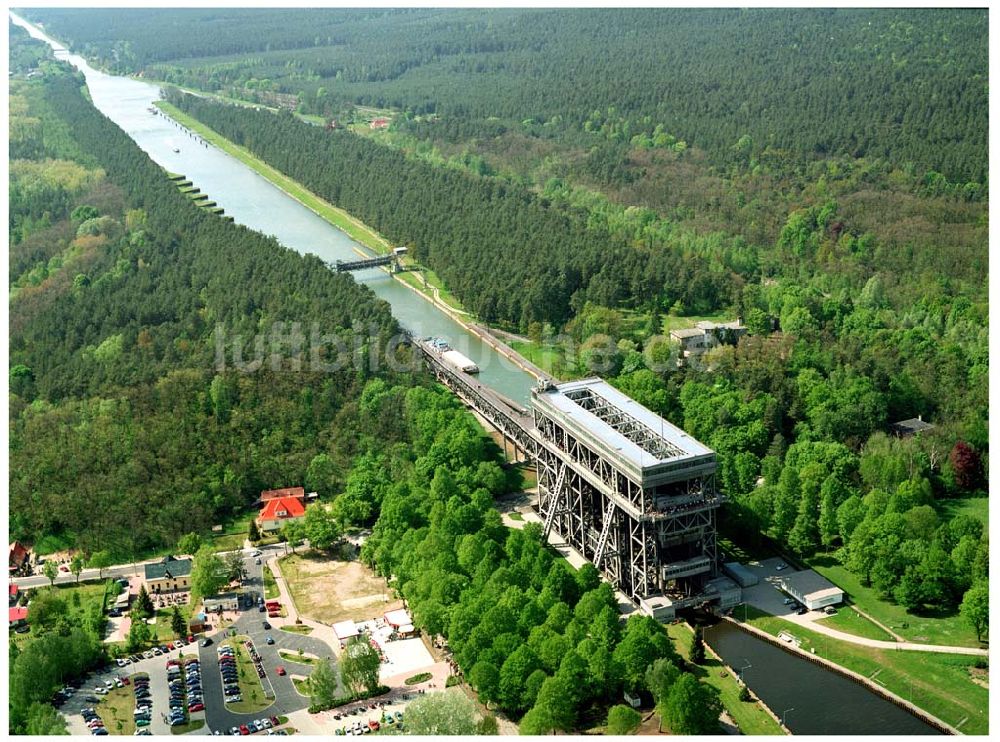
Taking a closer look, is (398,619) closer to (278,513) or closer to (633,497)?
(633,497)

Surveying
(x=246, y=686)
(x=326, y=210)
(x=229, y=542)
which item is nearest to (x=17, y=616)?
(x=229, y=542)

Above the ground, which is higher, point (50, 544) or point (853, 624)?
point (50, 544)

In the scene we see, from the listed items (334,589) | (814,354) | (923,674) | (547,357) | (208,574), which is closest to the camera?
(923,674)

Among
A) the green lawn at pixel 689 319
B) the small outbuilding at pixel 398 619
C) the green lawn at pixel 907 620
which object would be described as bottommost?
the green lawn at pixel 907 620

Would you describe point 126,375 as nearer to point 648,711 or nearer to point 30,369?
point 30,369

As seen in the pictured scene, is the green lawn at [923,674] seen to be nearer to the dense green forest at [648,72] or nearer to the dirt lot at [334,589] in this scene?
the dirt lot at [334,589]

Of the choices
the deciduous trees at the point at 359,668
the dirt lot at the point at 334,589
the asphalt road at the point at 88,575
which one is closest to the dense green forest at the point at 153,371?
the asphalt road at the point at 88,575
